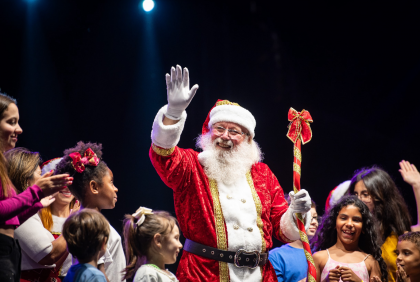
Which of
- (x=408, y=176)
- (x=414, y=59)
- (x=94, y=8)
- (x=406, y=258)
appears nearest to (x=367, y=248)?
(x=406, y=258)

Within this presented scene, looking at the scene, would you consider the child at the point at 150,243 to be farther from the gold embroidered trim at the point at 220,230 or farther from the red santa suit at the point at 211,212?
the gold embroidered trim at the point at 220,230

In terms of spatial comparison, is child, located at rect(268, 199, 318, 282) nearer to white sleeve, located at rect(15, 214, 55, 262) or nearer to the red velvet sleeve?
the red velvet sleeve

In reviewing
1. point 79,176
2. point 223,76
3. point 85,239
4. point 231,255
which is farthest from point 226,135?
point 223,76

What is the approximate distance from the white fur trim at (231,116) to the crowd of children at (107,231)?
0.90 meters

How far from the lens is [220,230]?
9.49 ft

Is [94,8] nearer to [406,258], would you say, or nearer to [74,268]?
[74,268]

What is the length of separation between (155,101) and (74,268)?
302 cm

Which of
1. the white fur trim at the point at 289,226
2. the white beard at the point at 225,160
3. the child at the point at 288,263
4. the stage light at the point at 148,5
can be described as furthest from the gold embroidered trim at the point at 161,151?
the stage light at the point at 148,5

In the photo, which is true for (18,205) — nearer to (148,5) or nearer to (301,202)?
(301,202)

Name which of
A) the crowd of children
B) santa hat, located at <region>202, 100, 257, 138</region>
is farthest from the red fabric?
santa hat, located at <region>202, 100, 257, 138</region>

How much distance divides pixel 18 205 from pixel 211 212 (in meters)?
1.28

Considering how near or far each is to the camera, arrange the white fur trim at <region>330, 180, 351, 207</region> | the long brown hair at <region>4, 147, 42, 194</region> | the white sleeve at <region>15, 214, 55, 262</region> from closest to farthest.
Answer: the white sleeve at <region>15, 214, 55, 262</region> < the long brown hair at <region>4, 147, 42, 194</region> < the white fur trim at <region>330, 180, 351, 207</region>

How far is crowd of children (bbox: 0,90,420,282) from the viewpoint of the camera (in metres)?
2.28

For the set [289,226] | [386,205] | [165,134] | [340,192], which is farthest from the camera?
[340,192]
